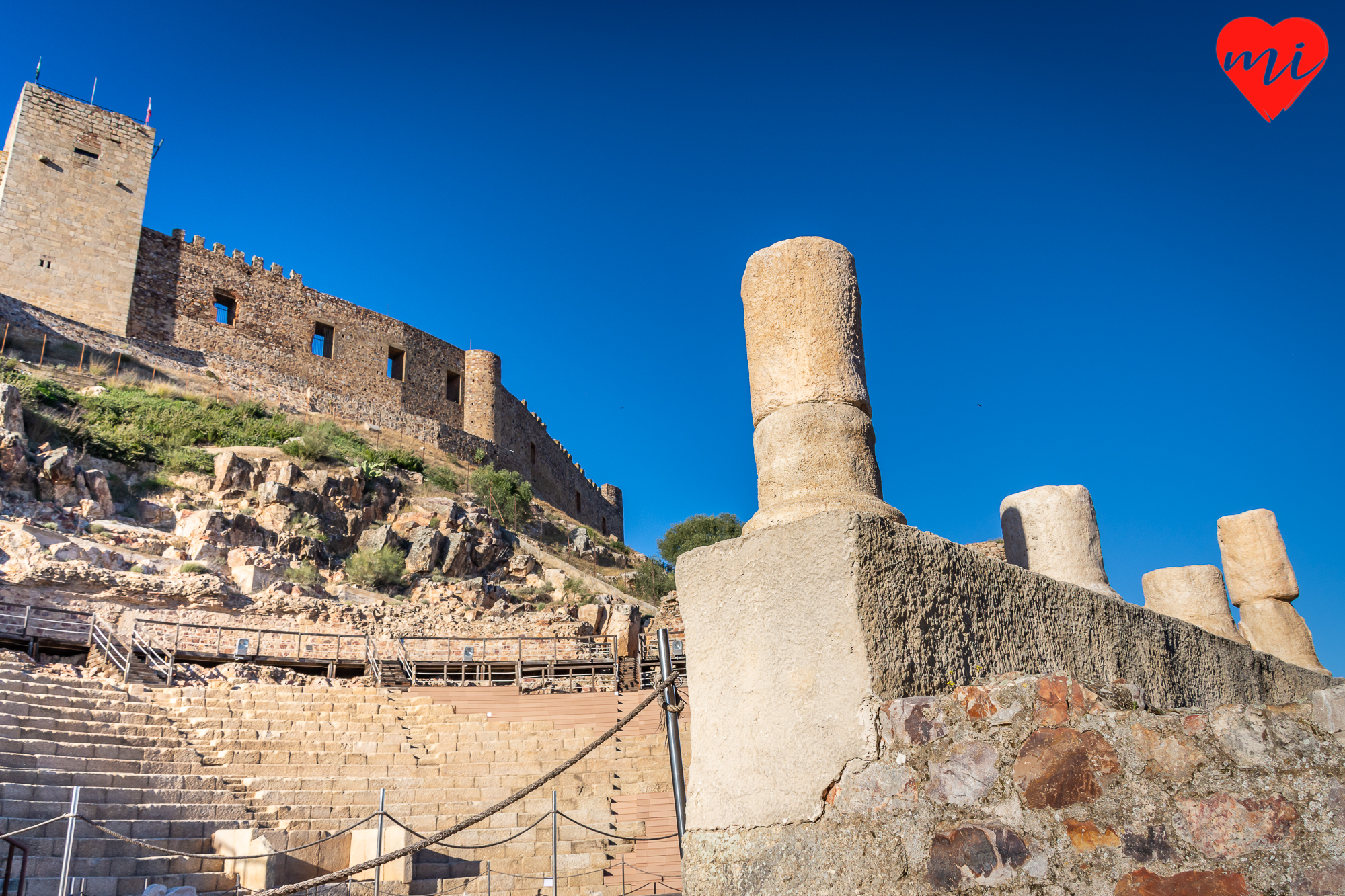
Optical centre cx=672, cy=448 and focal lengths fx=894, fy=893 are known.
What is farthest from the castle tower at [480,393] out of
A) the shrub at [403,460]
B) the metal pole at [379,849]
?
the metal pole at [379,849]

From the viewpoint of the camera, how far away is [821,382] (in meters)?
3.30

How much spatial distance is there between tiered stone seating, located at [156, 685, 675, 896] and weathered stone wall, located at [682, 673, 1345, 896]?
5.92 m

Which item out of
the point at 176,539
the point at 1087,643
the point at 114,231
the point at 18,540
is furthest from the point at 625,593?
the point at 1087,643

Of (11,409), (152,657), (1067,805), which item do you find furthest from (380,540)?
(1067,805)

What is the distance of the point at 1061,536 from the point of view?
5.54 m

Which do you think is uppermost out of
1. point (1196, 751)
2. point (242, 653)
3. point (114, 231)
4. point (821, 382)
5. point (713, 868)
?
point (114, 231)

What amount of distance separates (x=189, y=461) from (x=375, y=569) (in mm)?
5541

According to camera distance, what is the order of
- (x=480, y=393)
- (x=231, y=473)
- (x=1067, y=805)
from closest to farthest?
(x=1067, y=805), (x=231, y=473), (x=480, y=393)

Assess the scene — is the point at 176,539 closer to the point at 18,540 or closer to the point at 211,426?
the point at 18,540

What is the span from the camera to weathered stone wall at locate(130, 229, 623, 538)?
2980 centimetres

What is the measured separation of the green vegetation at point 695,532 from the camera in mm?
35438

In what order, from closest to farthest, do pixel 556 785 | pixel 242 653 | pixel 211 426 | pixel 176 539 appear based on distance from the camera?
pixel 556 785, pixel 242 653, pixel 176 539, pixel 211 426

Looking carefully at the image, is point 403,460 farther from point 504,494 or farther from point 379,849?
point 379,849

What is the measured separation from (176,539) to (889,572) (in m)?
19.8
